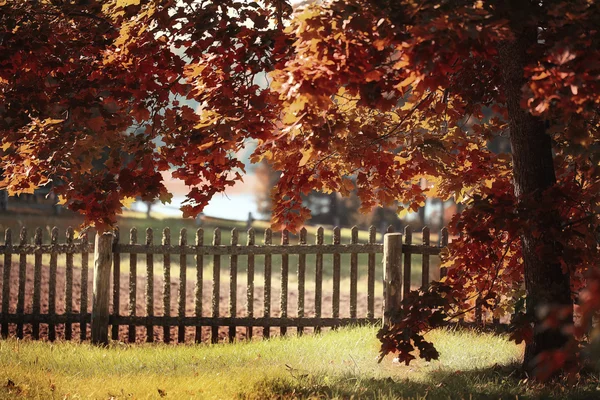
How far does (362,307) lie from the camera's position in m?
17.3

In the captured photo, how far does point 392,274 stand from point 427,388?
270 cm

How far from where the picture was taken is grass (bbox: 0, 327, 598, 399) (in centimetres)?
560

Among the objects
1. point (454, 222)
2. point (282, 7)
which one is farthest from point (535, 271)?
point (282, 7)

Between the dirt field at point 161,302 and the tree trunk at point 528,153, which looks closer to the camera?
the tree trunk at point 528,153

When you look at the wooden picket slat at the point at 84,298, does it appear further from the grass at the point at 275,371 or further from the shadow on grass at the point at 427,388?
the shadow on grass at the point at 427,388

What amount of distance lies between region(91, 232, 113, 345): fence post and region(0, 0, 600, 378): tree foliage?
3.25 metres

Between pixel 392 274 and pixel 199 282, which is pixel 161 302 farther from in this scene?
pixel 392 274

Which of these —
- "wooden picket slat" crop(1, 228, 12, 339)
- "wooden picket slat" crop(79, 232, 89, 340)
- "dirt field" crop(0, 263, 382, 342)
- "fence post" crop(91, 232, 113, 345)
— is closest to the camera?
"fence post" crop(91, 232, 113, 345)

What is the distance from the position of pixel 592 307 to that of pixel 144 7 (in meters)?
4.35

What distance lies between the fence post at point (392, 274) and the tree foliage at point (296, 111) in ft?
7.24

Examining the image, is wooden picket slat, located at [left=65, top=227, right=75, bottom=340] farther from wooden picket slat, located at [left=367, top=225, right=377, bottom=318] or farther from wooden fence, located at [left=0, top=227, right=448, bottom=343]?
wooden picket slat, located at [left=367, top=225, right=377, bottom=318]

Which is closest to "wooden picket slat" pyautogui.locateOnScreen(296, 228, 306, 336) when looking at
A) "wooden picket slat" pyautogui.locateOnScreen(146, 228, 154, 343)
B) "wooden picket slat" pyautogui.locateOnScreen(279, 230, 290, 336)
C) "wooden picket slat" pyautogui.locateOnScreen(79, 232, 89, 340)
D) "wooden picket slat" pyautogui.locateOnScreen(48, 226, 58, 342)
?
"wooden picket slat" pyautogui.locateOnScreen(279, 230, 290, 336)

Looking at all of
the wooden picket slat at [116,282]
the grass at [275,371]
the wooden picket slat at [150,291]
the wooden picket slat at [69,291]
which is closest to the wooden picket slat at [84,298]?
the wooden picket slat at [69,291]

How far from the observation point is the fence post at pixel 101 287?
903 centimetres
